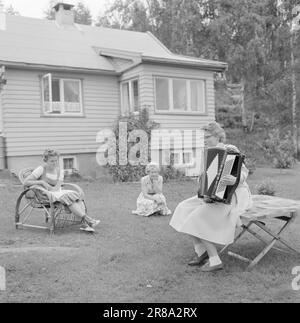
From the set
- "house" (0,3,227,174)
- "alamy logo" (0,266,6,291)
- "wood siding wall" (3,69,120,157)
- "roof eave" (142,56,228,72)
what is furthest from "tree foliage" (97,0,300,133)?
"alamy logo" (0,266,6,291)

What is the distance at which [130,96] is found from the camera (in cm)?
1576

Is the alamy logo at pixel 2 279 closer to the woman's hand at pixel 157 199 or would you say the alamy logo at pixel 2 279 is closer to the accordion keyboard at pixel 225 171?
the accordion keyboard at pixel 225 171

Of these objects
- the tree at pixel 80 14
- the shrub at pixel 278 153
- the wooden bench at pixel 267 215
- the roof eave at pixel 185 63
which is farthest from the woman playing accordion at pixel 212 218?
the tree at pixel 80 14

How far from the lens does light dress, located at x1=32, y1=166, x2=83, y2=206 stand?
633 cm

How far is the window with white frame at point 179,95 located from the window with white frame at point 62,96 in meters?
2.83

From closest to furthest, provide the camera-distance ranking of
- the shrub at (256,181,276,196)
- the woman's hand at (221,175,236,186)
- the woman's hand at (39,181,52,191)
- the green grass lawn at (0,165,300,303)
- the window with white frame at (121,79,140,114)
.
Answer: the green grass lawn at (0,165,300,303)
the woman's hand at (221,175,236,186)
the woman's hand at (39,181,52,191)
the shrub at (256,181,276,196)
the window with white frame at (121,79,140,114)

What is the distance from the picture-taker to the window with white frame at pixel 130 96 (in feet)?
51.3

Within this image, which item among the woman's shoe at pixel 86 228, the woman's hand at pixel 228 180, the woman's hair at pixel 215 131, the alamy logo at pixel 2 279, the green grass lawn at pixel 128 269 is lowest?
the green grass lawn at pixel 128 269

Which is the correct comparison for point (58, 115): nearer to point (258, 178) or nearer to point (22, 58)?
point (22, 58)

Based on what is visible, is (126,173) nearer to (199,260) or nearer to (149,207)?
(149,207)

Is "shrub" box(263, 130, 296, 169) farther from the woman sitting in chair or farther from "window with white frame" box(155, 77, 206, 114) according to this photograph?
the woman sitting in chair

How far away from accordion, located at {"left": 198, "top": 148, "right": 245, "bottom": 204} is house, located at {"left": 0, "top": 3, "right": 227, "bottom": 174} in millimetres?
9849

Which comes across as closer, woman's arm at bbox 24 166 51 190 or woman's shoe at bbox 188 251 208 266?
woman's shoe at bbox 188 251 208 266

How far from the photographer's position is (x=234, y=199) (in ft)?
16.1
